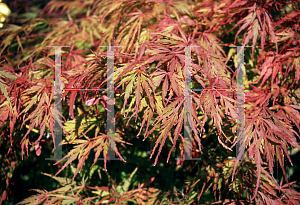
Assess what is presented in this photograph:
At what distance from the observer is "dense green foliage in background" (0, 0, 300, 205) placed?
2.65 feet

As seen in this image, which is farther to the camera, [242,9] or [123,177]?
[123,177]

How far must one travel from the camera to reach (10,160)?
4.12 ft

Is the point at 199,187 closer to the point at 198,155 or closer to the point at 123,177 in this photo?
the point at 198,155

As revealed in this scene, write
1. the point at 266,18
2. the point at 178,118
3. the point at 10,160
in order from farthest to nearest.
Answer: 1. the point at 10,160
2. the point at 266,18
3. the point at 178,118

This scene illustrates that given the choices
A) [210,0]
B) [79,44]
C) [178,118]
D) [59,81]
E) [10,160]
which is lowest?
[10,160]

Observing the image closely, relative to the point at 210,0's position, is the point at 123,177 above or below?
below

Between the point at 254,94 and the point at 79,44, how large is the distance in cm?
105

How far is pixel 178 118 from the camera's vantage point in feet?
2.56

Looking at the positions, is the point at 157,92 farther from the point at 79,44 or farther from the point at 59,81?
the point at 79,44

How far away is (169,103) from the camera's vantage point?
91 cm

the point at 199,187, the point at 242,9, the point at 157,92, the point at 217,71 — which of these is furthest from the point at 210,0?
the point at 199,187

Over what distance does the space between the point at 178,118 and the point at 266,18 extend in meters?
0.61

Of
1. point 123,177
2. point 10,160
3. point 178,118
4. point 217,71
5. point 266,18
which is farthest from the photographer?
point 123,177

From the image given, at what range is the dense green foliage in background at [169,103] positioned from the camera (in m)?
0.81
